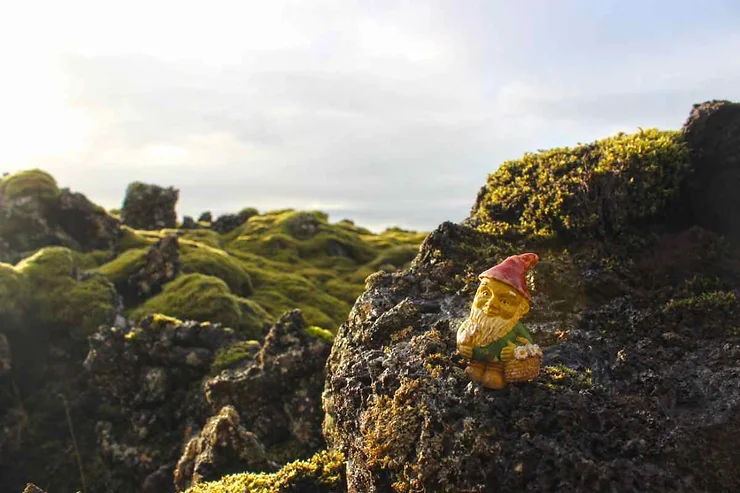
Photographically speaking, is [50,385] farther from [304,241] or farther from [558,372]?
[304,241]

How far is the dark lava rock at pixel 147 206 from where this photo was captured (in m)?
41.8

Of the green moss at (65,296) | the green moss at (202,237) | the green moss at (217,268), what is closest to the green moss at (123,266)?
the green moss at (217,268)

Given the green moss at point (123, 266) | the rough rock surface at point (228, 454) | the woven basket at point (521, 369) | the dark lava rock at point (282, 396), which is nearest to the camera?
the woven basket at point (521, 369)

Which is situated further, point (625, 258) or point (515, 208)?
point (515, 208)

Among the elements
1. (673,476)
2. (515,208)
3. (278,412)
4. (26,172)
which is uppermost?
(26,172)

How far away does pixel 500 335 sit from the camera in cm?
557

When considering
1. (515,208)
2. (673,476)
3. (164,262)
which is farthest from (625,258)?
(164,262)

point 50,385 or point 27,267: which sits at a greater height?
point 27,267

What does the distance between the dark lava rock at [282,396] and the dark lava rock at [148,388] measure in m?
1.84

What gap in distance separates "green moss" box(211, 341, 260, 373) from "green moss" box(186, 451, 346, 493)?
21.7 ft

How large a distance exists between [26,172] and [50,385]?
15.3 metres

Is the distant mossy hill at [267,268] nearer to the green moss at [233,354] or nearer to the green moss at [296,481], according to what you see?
the green moss at [233,354]

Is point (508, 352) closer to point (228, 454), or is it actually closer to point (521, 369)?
point (521, 369)

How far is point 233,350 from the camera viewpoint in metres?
15.2
